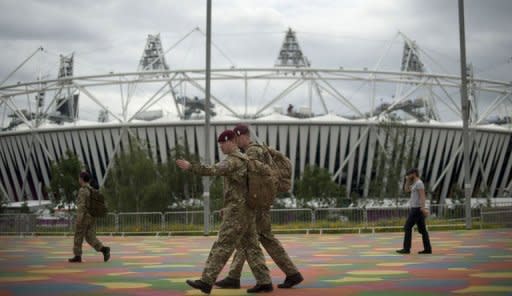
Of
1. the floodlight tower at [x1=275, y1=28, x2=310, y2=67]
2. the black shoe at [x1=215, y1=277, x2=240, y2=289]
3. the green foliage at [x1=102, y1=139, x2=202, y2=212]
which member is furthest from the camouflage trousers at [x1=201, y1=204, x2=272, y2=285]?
the floodlight tower at [x1=275, y1=28, x2=310, y2=67]

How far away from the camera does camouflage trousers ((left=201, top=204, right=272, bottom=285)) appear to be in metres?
6.56

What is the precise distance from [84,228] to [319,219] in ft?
45.0

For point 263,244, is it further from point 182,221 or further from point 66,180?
point 66,180

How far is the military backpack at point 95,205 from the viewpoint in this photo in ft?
35.6

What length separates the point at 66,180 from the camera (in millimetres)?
46562


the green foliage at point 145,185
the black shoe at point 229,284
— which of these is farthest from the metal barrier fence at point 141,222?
the black shoe at point 229,284

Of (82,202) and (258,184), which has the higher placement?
(258,184)

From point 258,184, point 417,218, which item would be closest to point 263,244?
point 258,184

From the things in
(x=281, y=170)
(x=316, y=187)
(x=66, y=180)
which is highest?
(x=66, y=180)

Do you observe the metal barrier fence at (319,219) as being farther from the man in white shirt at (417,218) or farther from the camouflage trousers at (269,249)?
the camouflage trousers at (269,249)

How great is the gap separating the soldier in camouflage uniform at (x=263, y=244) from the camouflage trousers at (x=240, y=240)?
21 cm

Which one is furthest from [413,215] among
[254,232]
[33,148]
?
[33,148]

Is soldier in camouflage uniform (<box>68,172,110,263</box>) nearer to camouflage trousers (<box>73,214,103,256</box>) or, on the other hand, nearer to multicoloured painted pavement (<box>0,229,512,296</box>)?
camouflage trousers (<box>73,214,103,256</box>)

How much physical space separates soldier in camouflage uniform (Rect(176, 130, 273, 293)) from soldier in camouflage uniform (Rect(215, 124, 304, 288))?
7.5 inches
